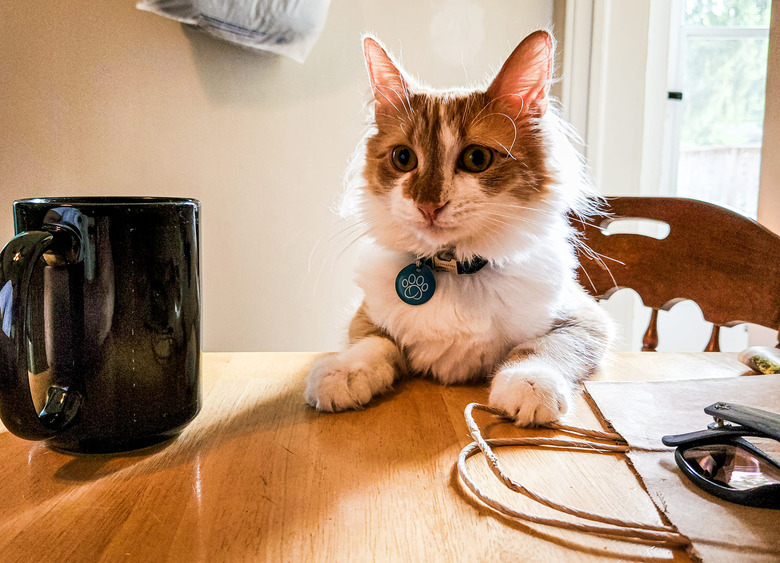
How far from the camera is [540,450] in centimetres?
55

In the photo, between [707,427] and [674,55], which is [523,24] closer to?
[674,55]

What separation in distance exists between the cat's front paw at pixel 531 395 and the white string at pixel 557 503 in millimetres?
21

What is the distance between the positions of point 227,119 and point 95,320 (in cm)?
130

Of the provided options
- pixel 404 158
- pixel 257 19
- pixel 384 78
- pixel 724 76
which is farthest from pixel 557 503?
pixel 724 76

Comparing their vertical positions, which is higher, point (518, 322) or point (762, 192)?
point (762, 192)

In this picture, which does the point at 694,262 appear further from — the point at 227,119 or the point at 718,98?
the point at 718,98

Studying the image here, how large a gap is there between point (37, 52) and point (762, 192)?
6.65ft

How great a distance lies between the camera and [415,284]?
31.4 inches

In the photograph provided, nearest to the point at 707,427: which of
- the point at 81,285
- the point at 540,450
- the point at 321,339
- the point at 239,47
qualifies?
the point at 540,450

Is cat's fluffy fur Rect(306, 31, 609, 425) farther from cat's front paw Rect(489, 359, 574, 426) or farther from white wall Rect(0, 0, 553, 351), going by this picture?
white wall Rect(0, 0, 553, 351)

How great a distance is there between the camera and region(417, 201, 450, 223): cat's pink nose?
29.0 inches

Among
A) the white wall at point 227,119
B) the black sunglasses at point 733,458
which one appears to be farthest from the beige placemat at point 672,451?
the white wall at point 227,119

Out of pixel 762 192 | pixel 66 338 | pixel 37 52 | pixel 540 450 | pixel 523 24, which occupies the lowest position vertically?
pixel 540 450

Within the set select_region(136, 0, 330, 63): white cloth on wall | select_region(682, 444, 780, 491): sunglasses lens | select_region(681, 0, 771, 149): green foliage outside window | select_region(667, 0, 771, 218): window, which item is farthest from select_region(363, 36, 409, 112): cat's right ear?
select_region(681, 0, 771, 149): green foliage outside window
